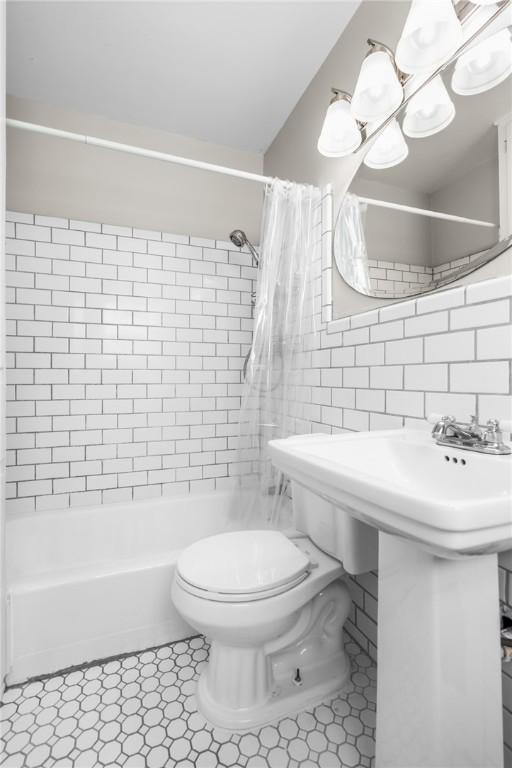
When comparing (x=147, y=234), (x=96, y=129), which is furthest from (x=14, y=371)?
(x=96, y=129)

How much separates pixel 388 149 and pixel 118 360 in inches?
66.2

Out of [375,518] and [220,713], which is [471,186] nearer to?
[375,518]

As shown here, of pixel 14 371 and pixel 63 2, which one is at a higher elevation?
pixel 63 2

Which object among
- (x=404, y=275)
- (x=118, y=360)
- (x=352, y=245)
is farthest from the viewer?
(x=118, y=360)

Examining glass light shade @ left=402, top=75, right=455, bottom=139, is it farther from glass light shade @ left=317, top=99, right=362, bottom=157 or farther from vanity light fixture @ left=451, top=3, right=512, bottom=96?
glass light shade @ left=317, top=99, right=362, bottom=157

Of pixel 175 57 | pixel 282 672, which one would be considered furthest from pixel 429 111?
pixel 282 672

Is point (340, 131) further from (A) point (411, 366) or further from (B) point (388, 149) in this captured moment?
(A) point (411, 366)

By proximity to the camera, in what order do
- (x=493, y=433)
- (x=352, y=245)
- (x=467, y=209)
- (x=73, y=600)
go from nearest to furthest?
(x=493, y=433) < (x=467, y=209) < (x=73, y=600) < (x=352, y=245)

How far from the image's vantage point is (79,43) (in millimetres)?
1676

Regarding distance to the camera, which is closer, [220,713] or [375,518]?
[375,518]

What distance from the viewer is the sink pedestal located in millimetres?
707

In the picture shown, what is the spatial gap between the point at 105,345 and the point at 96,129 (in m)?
1.26

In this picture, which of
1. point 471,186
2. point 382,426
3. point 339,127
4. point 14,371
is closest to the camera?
point 471,186

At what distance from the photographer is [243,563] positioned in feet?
4.09
